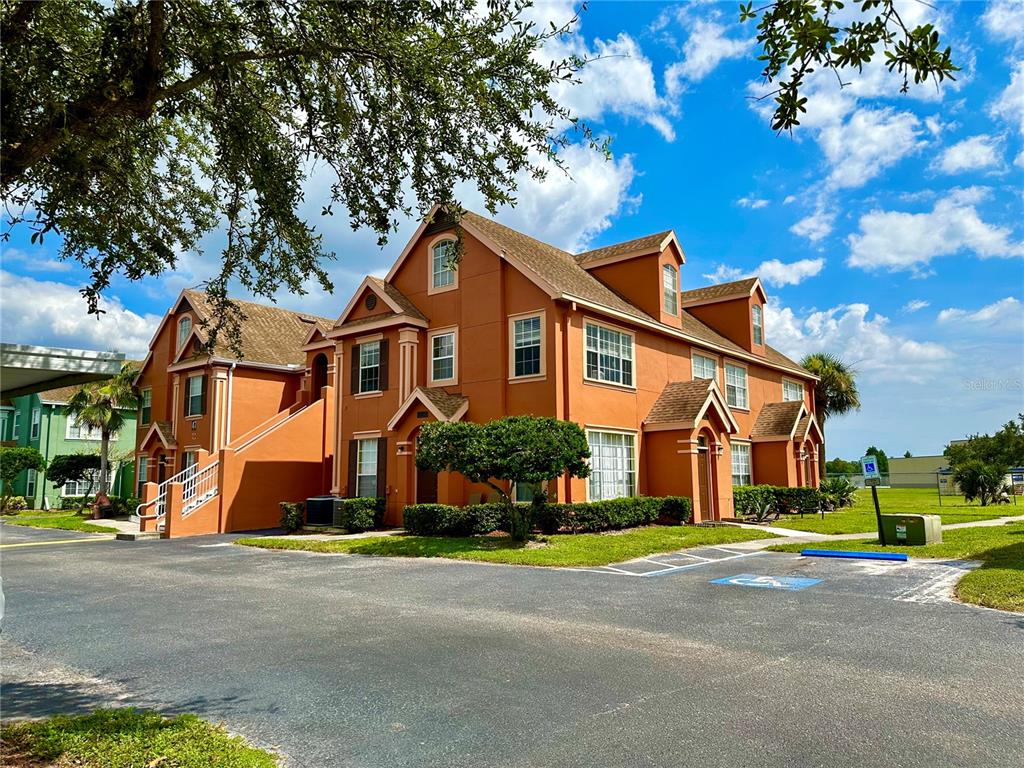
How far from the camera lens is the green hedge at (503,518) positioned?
782 inches

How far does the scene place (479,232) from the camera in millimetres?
A: 23344

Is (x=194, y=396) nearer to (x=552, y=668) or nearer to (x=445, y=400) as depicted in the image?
(x=445, y=400)

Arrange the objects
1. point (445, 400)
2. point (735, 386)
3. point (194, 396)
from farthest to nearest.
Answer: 1. point (194, 396)
2. point (735, 386)
3. point (445, 400)

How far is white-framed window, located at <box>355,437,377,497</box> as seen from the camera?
2505cm

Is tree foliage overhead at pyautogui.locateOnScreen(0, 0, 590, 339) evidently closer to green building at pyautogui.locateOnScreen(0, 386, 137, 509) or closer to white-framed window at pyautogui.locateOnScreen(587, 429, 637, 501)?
white-framed window at pyautogui.locateOnScreen(587, 429, 637, 501)

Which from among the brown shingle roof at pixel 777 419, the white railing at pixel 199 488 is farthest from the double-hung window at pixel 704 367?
the white railing at pixel 199 488

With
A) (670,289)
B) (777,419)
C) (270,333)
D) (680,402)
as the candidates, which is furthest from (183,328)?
(777,419)

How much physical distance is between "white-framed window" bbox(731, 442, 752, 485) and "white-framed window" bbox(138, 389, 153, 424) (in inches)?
1111

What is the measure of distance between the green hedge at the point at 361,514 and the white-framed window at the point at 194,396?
11.6 meters

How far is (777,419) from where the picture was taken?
31.8m

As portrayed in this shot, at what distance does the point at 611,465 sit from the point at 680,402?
3720mm

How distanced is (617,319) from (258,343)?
17987mm

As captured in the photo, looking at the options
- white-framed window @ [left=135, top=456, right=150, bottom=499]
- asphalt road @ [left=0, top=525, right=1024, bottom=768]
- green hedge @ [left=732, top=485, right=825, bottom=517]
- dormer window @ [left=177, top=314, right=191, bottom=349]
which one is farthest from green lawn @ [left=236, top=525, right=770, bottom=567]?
dormer window @ [left=177, top=314, right=191, bottom=349]

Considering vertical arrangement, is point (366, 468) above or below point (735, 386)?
below
